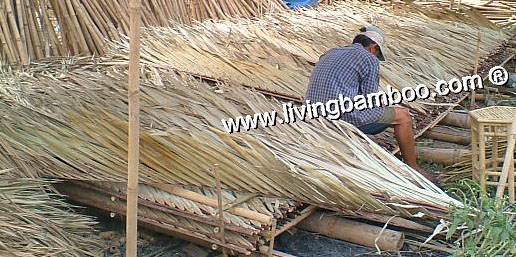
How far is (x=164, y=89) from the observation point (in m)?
3.11

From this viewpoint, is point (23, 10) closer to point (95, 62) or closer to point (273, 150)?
point (95, 62)

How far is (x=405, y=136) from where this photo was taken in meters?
3.06

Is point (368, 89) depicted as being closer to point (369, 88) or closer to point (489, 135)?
point (369, 88)

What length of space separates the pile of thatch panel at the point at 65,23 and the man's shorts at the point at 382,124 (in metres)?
2.08

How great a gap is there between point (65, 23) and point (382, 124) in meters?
2.29

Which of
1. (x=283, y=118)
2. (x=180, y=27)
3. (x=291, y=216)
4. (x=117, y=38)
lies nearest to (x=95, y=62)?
(x=117, y=38)

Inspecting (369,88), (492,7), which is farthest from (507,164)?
(492,7)

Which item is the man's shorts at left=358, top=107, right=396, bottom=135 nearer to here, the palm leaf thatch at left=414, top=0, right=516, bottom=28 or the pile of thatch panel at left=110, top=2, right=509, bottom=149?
the pile of thatch panel at left=110, top=2, right=509, bottom=149

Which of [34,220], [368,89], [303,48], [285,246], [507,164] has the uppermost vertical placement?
[303,48]

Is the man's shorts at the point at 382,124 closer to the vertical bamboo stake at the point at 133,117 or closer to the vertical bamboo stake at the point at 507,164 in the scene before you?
the vertical bamboo stake at the point at 507,164

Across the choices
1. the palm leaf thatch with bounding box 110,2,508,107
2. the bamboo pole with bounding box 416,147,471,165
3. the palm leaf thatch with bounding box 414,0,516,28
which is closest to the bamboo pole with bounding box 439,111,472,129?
the palm leaf thatch with bounding box 110,2,508,107

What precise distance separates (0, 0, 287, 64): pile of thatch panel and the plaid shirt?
1.86 m

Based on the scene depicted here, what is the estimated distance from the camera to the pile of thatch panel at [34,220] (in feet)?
6.66

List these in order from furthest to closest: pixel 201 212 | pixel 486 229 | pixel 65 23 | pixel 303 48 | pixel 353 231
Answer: pixel 303 48 < pixel 65 23 < pixel 353 231 < pixel 201 212 < pixel 486 229
